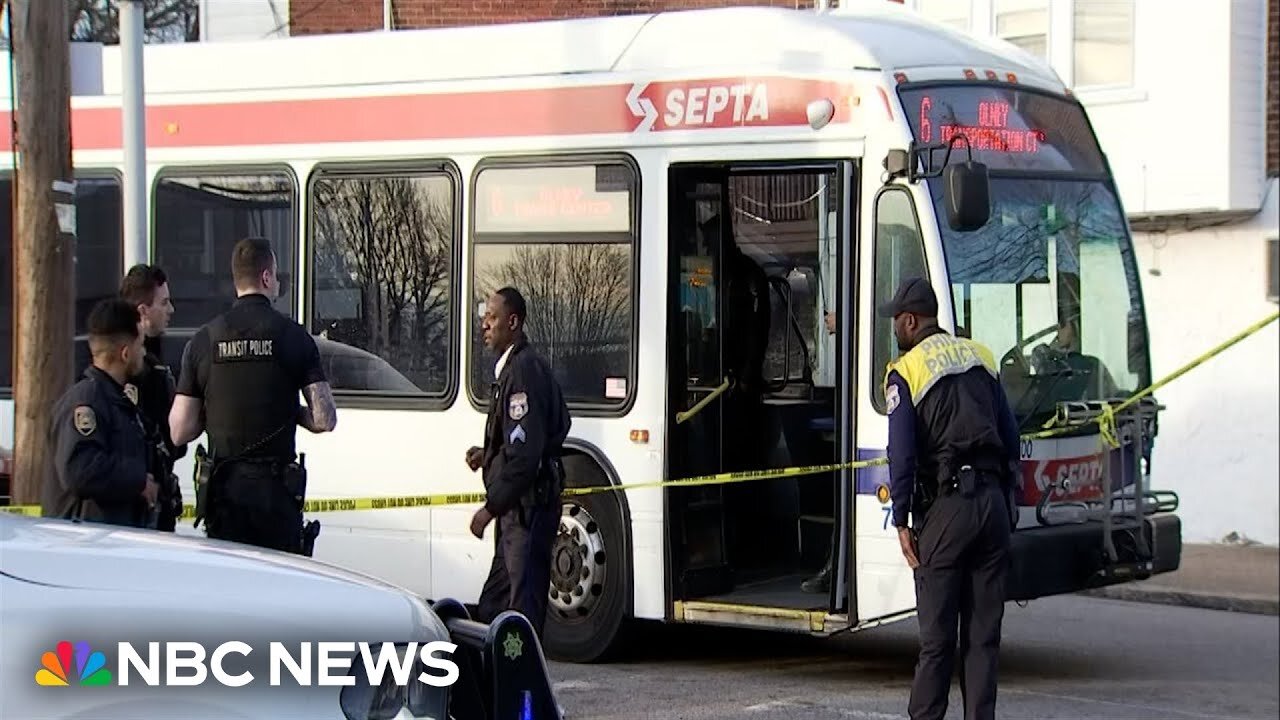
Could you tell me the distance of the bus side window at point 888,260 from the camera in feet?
30.2

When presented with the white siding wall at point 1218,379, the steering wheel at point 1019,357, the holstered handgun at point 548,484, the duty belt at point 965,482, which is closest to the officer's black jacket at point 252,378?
the holstered handgun at point 548,484

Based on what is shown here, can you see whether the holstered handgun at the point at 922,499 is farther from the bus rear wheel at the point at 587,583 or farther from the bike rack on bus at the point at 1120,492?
the bus rear wheel at the point at 587,583

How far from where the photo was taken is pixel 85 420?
22.0 ft

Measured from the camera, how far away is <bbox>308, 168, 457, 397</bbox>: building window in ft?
34.8

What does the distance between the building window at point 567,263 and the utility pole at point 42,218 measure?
2.26 meters

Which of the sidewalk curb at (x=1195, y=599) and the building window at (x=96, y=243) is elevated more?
the building window at (x=96, y=243)

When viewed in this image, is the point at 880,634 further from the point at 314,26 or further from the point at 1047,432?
the point at 314,26

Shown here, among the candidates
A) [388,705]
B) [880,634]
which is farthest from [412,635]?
[880,634]

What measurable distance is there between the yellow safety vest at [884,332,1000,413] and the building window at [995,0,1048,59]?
10108 millimetres

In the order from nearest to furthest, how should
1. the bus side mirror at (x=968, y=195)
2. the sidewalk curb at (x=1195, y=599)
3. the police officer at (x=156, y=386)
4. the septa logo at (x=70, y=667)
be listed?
1. the septa logo at (x=70, y=667)
2. the police officer at (x=156, y=386)
3. the bus side mirror at (x=968, y=195)
4. the sidewalk curb at (x=1195, y=599)

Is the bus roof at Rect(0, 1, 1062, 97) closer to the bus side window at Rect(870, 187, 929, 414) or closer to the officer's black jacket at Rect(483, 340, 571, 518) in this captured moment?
the bus side window at Rect(870, 187, 929, 414)

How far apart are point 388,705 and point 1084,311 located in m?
6.29

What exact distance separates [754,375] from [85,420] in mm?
4471

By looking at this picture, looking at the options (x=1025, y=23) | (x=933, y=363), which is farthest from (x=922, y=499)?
(x=1025, y=23)
